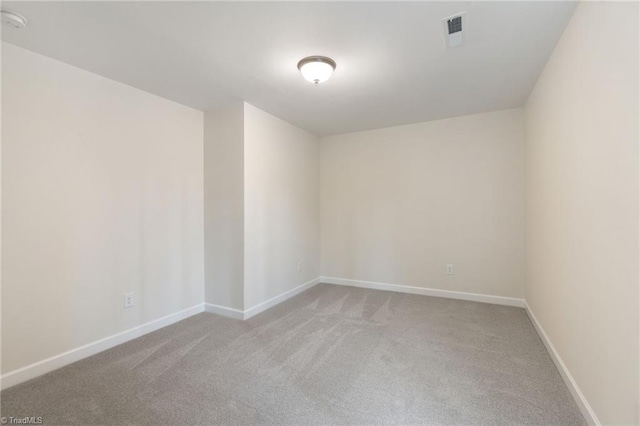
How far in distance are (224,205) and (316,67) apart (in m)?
1.79

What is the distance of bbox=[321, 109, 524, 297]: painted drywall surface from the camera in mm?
3381

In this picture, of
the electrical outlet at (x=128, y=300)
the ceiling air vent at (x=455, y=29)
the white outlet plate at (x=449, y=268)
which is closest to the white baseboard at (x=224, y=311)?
the electrical outlet at (x=128, y=300)

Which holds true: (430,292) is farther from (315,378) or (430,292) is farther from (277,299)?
(315,378)

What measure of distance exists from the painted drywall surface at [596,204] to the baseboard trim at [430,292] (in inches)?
46.0

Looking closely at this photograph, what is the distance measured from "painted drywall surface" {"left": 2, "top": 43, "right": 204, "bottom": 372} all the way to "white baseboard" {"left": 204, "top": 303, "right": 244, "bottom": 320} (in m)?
0.24

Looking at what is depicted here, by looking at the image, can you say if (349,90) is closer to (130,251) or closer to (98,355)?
(130,251)

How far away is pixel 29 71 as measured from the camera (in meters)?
1.98

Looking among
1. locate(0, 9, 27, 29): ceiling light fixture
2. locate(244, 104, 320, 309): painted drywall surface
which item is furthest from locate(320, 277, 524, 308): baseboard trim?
locate(0, 9, 27, 29): ceiling light fixture

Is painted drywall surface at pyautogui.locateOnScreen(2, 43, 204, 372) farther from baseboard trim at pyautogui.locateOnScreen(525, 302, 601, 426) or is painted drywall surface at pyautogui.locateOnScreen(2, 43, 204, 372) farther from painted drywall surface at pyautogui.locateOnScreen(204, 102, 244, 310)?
baseboard trim at pyautogui.locateOnScreen(525, 302, 601, 426)

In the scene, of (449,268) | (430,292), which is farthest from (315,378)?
(449,268)

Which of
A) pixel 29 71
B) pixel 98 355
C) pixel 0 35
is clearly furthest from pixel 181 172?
pixel 98 355

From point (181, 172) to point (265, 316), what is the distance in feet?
5.99

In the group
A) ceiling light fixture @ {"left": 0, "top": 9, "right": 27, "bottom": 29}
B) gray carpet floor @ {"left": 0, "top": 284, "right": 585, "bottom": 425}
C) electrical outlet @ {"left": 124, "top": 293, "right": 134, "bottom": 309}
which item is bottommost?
gray carpet floor @ {"left": 0, "top": 284, "right": 585, "bottom": 425}

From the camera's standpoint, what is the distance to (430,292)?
12.4ft
